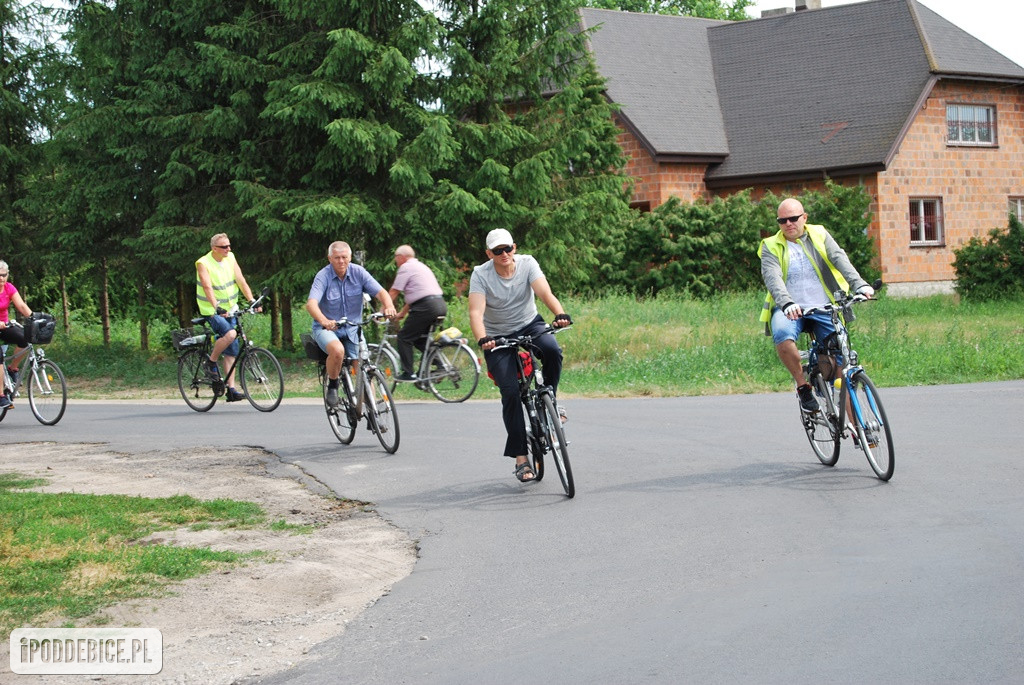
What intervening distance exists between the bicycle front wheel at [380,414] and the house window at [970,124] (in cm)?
2992

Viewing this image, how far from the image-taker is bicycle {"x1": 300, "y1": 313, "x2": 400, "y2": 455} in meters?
11.3

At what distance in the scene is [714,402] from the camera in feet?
47.7

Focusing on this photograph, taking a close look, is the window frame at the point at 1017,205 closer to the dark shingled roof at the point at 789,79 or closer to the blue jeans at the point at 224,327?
the dark shingled roof at the point at 789,79

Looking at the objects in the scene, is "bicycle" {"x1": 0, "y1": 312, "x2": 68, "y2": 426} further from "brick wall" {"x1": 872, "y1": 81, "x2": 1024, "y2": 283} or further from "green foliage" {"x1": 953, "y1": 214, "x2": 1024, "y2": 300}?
"brick wall" {"x1": 872, "y1": 81, "x2": 1024, "y2": 283}

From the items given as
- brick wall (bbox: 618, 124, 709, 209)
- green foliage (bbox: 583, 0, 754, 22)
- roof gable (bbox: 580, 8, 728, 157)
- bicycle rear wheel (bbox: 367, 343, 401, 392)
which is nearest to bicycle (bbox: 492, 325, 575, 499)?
bicycle rear wheel (bbox: 367, 343, 401, 392)

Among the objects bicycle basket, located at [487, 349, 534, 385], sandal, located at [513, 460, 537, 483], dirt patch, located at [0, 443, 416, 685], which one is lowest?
dirt patch, located at [0, 443, 416, 685]

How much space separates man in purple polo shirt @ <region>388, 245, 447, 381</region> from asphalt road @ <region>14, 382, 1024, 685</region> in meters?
3.98

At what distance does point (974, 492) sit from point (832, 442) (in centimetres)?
137

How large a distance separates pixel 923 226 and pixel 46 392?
93.0 ft

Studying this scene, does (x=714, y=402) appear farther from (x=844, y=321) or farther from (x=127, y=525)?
(x=127, y=525)

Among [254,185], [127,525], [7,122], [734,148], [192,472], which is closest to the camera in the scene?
[127,525]

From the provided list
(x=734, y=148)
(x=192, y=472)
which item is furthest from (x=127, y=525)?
(x=734, y=148)

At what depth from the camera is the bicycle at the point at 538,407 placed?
28.5 ft

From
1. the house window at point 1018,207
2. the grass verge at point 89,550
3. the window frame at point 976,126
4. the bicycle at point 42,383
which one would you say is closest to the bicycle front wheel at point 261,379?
the bicycle at point 42,383
